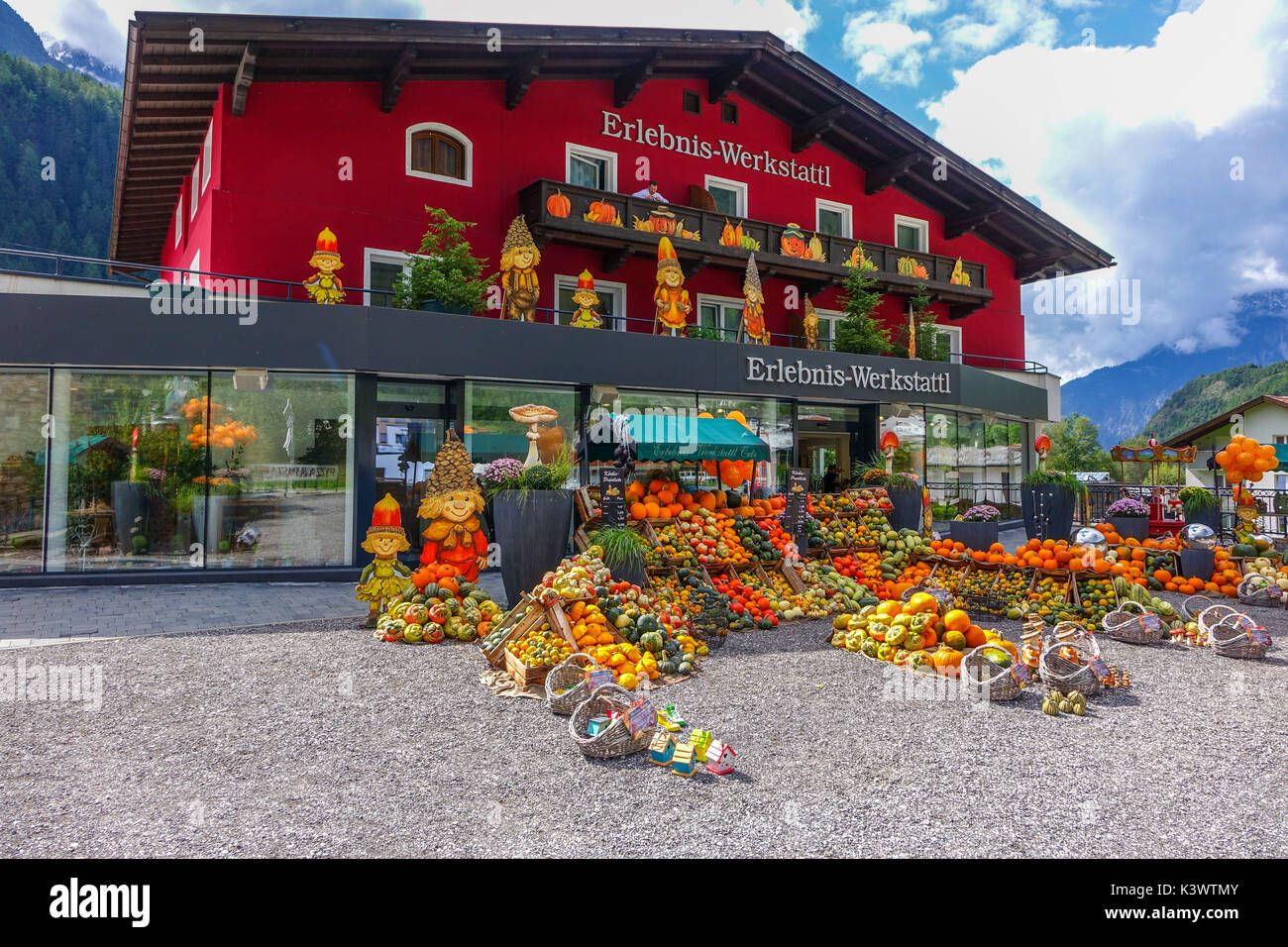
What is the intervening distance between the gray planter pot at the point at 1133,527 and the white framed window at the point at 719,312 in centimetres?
875

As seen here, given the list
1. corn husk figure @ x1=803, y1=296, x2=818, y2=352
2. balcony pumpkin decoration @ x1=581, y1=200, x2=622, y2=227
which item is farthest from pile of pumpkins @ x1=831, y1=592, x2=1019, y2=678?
corn husk figure @ x1=803, y1=296, x2=818, y2=352

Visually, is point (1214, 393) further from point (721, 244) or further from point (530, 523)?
point (530, 523)

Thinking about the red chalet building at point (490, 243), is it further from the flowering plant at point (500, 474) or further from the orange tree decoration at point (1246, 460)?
the orange tree decoration at point (1246, 460)

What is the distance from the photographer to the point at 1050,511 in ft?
51.2

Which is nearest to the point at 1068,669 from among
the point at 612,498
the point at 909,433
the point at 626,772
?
the point at 626,772

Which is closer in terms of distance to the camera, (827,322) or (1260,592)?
(1260,592)

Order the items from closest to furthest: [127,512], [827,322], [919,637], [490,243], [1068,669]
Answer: [1068,669], [919,637], [127,512], [490,243], [827,322]

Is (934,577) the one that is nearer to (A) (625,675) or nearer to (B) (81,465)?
(A) (625,675)

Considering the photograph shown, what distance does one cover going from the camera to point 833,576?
988 cm

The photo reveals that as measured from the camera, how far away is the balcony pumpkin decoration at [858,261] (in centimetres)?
1973

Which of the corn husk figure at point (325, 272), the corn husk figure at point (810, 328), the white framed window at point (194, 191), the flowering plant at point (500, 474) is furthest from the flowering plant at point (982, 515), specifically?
the white framed window at point (194, 191)

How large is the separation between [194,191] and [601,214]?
332 inches

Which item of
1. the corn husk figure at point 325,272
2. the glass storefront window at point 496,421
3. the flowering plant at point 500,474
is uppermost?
the corn husk figure at point 325,272
